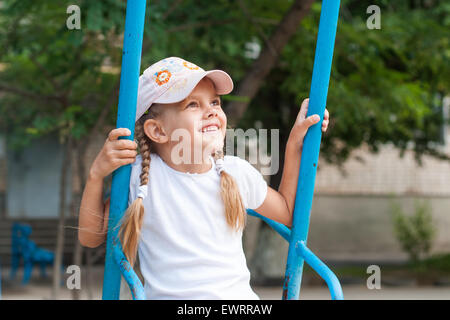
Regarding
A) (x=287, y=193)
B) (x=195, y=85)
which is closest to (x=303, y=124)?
(x=287, y=193)

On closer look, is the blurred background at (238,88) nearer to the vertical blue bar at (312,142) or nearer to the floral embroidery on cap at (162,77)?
the floral embroidery on cap at (162,77)

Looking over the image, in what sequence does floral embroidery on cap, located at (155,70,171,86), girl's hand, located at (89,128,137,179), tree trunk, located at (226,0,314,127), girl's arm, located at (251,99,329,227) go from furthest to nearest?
1. tree trunk, located at (226,0,314,127)
2. girl's arm, located at (251,99,329,227)
3. floral embroidery on cap, located at (155,70,171,86)
4. girl's hand, located at (89,128,137,179)

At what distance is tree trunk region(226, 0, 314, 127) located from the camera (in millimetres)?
5137

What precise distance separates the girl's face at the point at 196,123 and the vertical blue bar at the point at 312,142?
0.29 metres

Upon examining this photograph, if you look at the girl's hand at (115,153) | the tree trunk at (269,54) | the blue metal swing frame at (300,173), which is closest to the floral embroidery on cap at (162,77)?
the blue metal swing frame at (300,173)

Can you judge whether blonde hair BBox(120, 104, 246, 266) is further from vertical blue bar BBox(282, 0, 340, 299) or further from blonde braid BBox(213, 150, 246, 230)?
vertical blue bar BBox(282, 0, 340, 299)

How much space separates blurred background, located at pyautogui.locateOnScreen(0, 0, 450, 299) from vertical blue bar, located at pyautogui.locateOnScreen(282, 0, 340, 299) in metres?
0.73

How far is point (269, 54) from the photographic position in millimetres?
5621

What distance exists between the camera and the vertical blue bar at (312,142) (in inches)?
77.6

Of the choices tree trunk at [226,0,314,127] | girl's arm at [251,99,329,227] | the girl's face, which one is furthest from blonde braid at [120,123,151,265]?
tree trunk at [226,0,314,127]

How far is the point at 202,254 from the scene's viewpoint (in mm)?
1878

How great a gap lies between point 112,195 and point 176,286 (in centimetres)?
34
